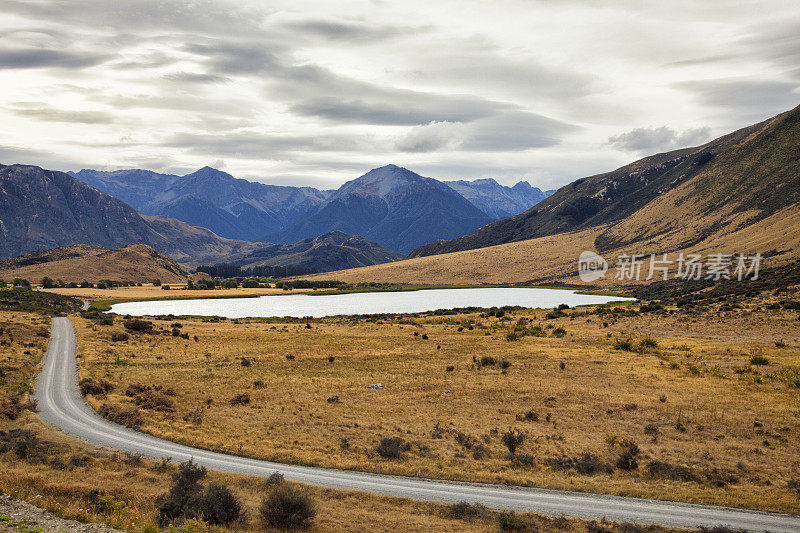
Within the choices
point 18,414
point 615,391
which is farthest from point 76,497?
point 615,391

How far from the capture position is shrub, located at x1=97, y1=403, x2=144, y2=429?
31252 millimetres

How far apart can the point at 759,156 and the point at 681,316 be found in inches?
6640

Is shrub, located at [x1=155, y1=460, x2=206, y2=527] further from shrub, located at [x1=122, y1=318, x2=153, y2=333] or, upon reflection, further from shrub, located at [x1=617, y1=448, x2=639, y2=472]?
shrub, located at [x1=122, y1=318, x2=153, y2=333]

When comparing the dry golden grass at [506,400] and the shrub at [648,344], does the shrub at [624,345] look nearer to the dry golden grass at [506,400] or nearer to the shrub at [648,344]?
the dry golden grass at [506,400]

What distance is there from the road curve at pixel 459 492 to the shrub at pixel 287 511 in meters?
4.36

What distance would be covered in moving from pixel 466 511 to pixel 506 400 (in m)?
19.7

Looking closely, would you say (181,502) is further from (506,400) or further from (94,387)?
(506,400)

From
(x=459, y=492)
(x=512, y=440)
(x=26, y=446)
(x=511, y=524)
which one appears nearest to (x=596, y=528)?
(x=511, y=524)

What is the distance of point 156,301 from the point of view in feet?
484

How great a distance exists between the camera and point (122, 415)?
32469 mm

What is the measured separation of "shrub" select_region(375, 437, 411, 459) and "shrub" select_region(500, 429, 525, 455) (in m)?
6.05

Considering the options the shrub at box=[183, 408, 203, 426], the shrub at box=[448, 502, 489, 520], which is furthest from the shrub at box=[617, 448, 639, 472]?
the shrub at box=[183, 408, 203, 426]

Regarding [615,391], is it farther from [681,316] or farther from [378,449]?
[681,316]

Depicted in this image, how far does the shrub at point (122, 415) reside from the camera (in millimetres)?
31252
